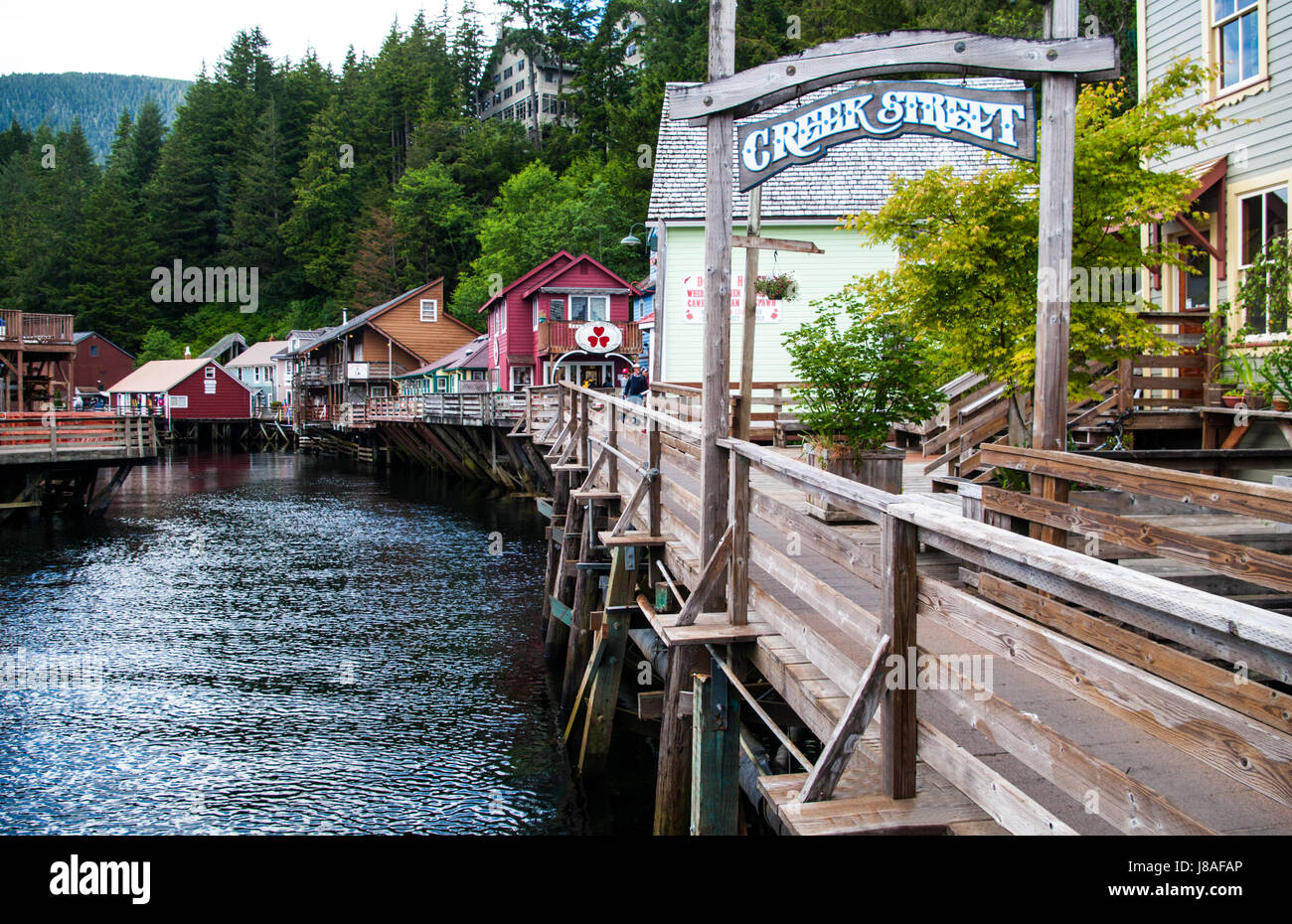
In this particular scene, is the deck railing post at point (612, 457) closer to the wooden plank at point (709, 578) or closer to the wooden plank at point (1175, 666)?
the wooden plank at point (709, 578)

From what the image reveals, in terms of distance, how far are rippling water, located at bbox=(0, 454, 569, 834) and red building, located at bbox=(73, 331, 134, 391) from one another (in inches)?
2635

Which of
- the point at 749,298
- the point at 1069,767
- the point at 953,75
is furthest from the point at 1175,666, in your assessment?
the point at 749,298

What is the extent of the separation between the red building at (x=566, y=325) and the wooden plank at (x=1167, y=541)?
37.7 metres

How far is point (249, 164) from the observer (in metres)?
96.6

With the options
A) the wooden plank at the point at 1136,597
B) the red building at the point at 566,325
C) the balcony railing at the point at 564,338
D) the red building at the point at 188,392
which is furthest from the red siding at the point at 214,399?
the wooden plank at the point at 1136,597

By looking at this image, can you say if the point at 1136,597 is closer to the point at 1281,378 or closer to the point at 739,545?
the point at 739,545

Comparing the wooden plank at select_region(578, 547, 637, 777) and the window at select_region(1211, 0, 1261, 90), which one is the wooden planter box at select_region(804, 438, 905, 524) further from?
the window at select_region(1211, 0, 1261, 90)

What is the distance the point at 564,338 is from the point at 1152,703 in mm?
41943

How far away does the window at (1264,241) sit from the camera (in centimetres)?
1191

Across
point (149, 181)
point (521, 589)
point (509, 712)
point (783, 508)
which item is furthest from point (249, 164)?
point (783, 508)
